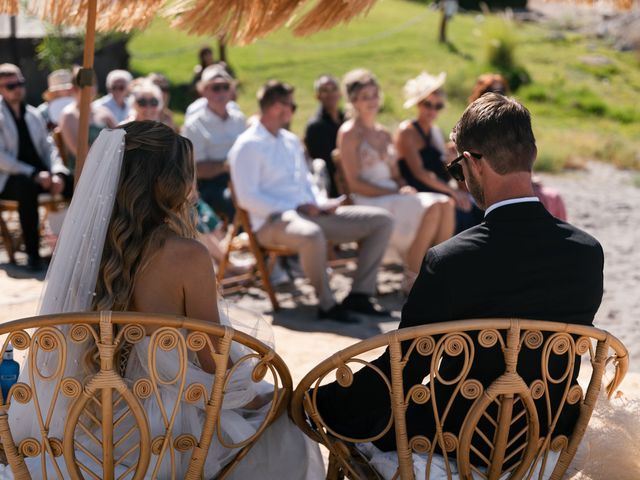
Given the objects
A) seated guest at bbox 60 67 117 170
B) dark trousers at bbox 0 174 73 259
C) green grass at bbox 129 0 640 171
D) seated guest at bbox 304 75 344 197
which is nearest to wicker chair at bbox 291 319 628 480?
dark trousers at bbox 0 174 73 259

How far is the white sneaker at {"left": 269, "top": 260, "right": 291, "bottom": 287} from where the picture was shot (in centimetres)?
740

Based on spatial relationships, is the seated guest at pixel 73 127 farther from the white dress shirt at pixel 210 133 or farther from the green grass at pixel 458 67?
the green grass at pixel 458 67

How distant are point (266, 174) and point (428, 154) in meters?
1.66

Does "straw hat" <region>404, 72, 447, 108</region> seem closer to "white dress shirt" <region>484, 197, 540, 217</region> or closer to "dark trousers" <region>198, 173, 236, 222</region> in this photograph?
"dark trousers" <region>198, 173, 236, 222</region>

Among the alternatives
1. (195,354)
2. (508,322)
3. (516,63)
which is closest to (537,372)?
(508,322)

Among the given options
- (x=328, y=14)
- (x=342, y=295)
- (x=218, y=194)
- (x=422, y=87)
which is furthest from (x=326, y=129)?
(x=328, y=14)

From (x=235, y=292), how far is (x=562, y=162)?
7148 millimetres

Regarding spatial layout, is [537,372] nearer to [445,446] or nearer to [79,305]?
[445,446]

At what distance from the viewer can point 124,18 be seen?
400cm

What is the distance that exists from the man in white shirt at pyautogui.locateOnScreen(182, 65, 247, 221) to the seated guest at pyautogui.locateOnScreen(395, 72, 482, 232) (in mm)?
1430

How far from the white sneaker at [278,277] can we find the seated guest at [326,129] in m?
1.14

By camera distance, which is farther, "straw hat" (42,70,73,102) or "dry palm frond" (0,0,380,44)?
"straw hat" (42,70,73,102)

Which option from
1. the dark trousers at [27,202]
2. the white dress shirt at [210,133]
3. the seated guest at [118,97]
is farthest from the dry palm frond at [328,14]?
the seated guest at [118,97]

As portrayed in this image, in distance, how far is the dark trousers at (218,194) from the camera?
763 cm
